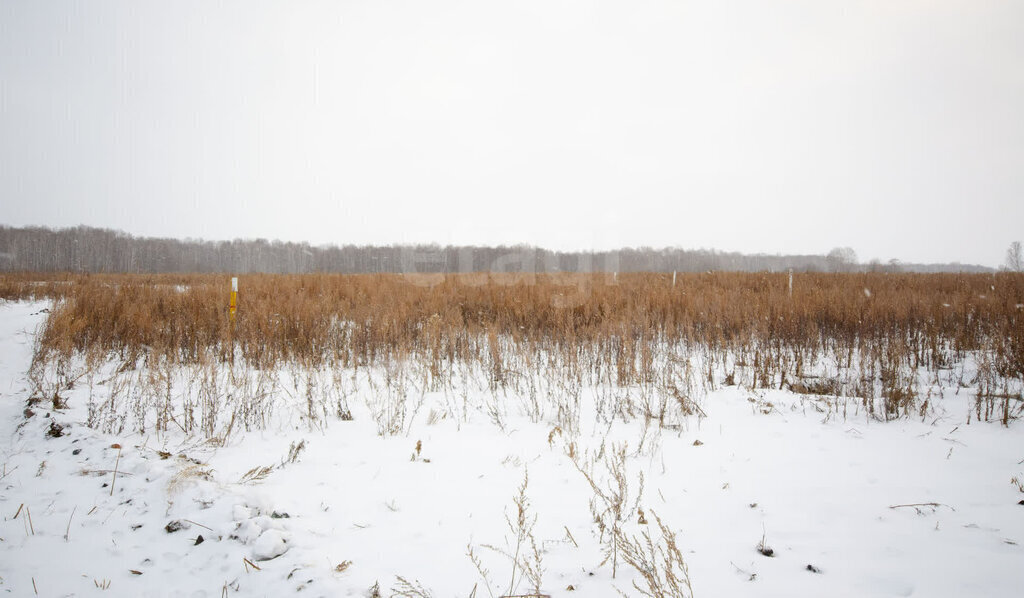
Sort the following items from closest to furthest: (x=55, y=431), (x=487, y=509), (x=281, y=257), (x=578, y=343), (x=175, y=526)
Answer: (x=175, y=526)
(x=487, y=509)
(x=55, y=431)
(x=578, y=343)
(x=281, y=257)

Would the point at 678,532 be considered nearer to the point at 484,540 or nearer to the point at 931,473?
the point at 484,540

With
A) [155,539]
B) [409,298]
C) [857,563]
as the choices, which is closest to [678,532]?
[857,563]

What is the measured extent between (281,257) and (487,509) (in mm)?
68285

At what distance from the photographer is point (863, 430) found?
364 centimetres

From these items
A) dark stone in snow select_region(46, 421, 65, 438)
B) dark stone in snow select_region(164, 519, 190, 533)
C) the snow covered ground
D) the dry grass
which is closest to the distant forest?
the dry grass

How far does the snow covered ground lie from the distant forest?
41250 mm

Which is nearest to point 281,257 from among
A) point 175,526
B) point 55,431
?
point 55,431

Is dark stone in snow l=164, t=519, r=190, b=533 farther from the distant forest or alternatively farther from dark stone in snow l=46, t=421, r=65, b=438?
the distant forest

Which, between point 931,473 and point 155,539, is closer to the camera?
point 155,539

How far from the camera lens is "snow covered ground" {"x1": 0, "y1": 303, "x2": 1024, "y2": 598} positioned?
1.79 metres

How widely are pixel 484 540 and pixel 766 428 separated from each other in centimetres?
294

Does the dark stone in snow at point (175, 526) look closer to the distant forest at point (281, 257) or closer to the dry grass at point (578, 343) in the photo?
the dry grass at point (578, 343)

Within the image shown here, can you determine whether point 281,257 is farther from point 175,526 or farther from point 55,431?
point 175,526

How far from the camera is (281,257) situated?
61000 millimetres
